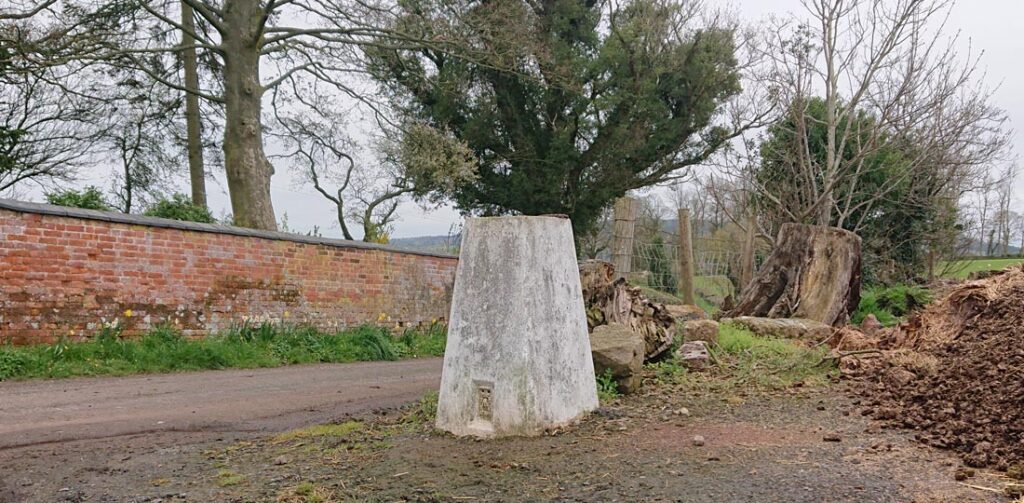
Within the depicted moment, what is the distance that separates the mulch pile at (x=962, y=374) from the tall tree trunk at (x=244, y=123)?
1084 centimetres

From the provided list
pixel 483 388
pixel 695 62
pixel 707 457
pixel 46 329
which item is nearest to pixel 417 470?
pixel 483 388

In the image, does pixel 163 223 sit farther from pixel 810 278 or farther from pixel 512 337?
pixel 810 278

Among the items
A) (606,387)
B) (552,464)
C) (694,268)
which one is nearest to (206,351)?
(606,387)

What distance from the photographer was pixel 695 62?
63.9 ft

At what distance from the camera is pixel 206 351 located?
8.91 meters

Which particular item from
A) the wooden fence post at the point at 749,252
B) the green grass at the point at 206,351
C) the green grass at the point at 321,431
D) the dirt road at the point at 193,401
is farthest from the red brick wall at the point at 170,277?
the wooden fence post at the point at 749,252

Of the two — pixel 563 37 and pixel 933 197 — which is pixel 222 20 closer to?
pixel 563 37

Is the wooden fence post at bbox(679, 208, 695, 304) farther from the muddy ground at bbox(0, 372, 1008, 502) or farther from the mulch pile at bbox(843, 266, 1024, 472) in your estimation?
the muddy ground at bbox(0, 372, 1008, 502)

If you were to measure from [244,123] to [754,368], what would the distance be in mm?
10804

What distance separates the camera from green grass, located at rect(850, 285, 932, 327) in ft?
36.5

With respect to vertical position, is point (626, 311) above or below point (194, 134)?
below

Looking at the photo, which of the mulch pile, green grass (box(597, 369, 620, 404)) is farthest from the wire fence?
green grass (box(597, 369, 620, 404))

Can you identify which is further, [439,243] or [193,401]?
[439,243]

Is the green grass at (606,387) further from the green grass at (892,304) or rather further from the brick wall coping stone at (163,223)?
the green grass at (892,304)
